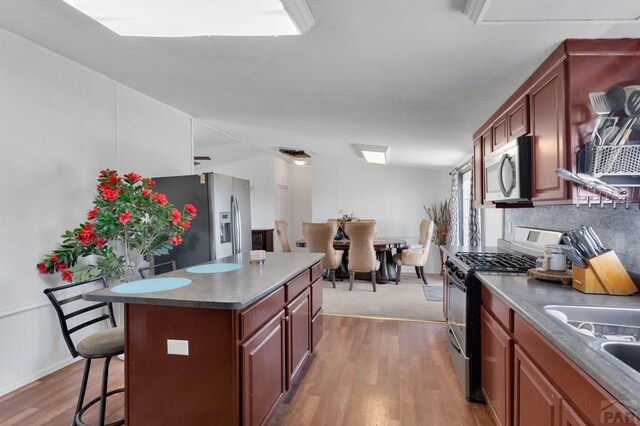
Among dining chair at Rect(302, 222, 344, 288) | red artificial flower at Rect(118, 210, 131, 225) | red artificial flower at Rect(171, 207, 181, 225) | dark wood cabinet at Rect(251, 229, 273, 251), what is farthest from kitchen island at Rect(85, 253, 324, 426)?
dark wood cabinet at Rect(251, 229, 273, 251)

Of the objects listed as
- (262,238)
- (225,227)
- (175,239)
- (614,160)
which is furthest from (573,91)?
(262,238)

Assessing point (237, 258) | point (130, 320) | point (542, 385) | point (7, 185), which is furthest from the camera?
point (237, 258)

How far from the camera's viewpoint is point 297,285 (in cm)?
228

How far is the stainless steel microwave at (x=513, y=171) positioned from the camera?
191cm

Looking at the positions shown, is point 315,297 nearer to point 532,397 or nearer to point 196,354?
point 196,354

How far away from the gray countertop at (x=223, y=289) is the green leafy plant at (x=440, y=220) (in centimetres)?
469

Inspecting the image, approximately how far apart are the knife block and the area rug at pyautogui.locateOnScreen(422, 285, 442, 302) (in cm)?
318

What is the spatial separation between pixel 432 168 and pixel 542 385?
5.79 metres

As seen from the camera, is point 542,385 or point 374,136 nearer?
point 542,385

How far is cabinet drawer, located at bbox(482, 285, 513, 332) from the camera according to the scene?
1.54 metres

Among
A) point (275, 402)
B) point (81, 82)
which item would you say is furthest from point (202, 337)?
point (81, 82)

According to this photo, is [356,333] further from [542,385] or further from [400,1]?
[400,1]

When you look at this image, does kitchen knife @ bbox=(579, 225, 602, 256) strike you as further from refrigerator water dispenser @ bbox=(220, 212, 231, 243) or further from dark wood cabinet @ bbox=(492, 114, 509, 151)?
refrigerator water dispenser @ bbox=(220, 212, 231, 243)

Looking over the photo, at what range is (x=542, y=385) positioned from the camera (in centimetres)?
121
